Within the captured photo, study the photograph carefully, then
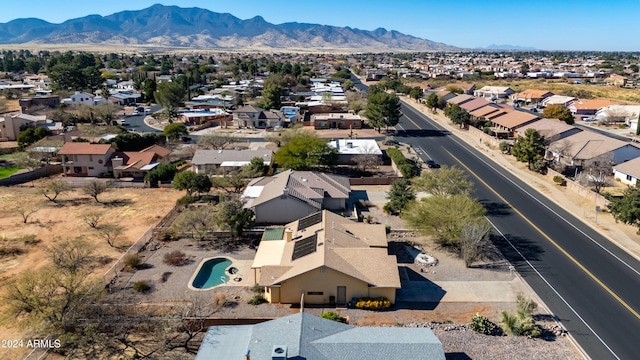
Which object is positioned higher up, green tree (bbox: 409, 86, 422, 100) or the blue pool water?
green tree (bbox: 409, 86, 422, 100)

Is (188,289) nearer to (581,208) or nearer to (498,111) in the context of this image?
(581,208)

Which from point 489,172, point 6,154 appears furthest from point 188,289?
point 6,154

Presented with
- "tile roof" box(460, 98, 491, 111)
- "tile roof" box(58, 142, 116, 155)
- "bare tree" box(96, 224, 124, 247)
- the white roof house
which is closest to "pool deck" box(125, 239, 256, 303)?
"bare tree" box(96, 224, 124, 247)

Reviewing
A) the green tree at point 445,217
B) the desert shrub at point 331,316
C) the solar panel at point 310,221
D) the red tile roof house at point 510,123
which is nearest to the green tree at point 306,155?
the solar panel at point 310,221

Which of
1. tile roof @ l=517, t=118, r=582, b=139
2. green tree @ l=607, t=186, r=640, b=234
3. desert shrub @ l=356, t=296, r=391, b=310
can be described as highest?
tile roof @ l=517, t=118, r=582, b=139

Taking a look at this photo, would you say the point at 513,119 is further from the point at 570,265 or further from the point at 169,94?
the point at 169,94

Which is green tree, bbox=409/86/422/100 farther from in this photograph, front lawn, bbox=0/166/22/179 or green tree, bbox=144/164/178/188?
front lawn, bbox=0/166/22/179
